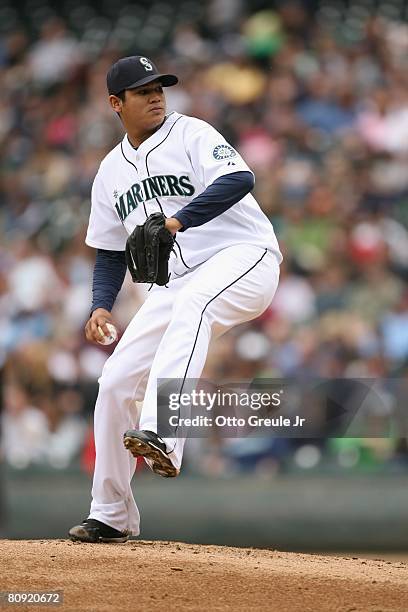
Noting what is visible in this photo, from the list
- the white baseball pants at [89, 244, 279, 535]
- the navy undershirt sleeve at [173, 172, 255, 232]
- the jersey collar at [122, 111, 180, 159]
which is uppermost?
the jersey collar at [122, 111, 180, 159]

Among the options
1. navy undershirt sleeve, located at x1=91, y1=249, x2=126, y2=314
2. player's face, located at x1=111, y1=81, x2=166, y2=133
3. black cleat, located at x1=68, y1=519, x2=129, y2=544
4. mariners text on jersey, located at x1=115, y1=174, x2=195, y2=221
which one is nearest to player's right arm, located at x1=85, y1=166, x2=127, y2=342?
navy undershirt sleeve, located at x1=91, y1=249, x2=126, y2=314

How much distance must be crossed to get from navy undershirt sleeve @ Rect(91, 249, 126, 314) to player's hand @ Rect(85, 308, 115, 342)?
9 centimetres

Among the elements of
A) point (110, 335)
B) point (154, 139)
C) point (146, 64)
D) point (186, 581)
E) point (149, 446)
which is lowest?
point (186, 581)

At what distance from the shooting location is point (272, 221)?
8.86 metres

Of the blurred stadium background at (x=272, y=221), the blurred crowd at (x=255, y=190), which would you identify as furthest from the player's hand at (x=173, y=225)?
the blurred crowd at (x=255, y=190)

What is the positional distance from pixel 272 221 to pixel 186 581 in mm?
5283

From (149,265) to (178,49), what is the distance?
241 inches

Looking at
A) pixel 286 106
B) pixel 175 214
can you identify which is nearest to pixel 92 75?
pixel 286 106

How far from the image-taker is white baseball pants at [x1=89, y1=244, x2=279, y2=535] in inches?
166

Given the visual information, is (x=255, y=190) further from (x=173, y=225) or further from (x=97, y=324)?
(x=173, y=225)

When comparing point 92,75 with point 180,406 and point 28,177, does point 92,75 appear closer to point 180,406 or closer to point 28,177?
point 28,177

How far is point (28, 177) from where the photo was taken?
31.8ft

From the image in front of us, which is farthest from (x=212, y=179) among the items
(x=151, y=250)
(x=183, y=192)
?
(x=151, y=250)

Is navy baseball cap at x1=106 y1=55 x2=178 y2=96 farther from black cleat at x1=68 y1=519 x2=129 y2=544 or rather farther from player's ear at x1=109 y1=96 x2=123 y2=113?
black cleat at x1=68 y1=519 x2=129 y2=544
